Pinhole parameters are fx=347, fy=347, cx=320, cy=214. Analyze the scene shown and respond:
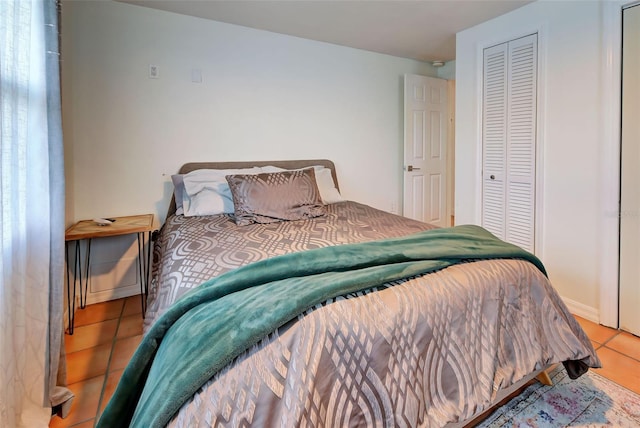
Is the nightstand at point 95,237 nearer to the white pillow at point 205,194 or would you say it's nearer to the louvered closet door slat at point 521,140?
the white pillow at point 205,194

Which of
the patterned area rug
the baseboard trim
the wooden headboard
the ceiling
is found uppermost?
the ceiling

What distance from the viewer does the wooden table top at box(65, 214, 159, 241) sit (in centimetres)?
221

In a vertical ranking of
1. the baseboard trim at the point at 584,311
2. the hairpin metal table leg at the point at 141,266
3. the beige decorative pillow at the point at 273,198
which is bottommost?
the baseboard trim at the point at 584,311

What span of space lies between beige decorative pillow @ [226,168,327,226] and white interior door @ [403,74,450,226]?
6.50 feet

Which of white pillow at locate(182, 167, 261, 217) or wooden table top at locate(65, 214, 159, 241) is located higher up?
white pillow at locate(182, 167, 261, 217)

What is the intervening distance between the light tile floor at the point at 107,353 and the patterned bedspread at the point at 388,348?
0.60 m

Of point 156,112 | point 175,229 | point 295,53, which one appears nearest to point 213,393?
point 175,229

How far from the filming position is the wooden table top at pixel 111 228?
7.25ft

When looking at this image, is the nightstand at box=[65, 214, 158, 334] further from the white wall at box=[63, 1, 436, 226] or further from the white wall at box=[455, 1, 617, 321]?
the white wall at box=[455, 1, 617, 321]

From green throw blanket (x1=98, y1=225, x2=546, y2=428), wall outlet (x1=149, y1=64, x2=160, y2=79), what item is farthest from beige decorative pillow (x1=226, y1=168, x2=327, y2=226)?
wall outlet (x1=149, y1=64, x2=160, y2=79)

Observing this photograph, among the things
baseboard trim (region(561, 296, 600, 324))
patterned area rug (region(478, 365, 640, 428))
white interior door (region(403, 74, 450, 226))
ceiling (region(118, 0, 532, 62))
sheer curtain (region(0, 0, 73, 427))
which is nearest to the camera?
sheer curtain (region(0, 0, 73, 427))

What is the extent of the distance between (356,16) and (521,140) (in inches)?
65.8

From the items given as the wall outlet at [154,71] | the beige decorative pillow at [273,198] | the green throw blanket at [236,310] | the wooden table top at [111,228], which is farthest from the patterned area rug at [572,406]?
the wall outlet at [154,71]

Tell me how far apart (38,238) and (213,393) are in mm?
1078
